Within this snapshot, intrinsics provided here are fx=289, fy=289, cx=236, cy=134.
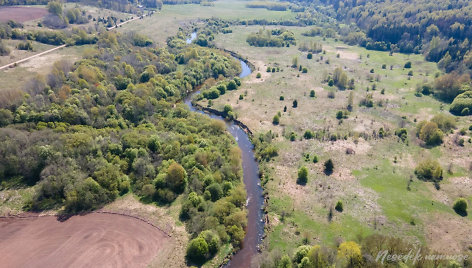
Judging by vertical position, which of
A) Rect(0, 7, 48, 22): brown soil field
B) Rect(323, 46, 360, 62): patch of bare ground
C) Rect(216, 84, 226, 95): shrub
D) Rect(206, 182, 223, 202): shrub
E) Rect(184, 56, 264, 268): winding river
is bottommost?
Rect(184, 56, 264, 268): winding river

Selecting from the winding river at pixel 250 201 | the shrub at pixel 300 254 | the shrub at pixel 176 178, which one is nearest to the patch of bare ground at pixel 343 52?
the winding river at pixel 250 201

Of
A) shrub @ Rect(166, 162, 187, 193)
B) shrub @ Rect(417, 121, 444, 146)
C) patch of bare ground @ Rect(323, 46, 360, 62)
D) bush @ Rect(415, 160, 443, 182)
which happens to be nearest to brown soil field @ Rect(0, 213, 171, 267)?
shrub @ Rect(166, 162, 187, 193)

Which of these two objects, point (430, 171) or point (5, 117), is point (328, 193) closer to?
point (430, 171)

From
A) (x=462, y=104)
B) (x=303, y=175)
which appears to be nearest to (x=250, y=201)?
(x=303, y=175)

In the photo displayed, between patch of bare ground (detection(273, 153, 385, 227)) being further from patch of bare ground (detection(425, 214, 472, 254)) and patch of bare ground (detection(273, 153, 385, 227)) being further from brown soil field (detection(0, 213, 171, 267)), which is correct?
brown soil field (detection(0, 213, 171, 267))

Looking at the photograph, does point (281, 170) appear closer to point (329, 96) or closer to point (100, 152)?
point (100, 152)

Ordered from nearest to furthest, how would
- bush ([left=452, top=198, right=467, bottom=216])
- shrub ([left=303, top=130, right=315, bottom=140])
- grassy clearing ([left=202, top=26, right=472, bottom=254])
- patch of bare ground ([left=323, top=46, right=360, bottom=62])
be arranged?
grassy clearing ([left=202, top=26, right=472, bottom=254]) < bush ([left=452, top=198, right=467, bottom=216]) < shrub ([left=303, top=130, right=315, bottom=140]) < patch of bare ground ([left=323, top=46, right=360, bottom=62])
